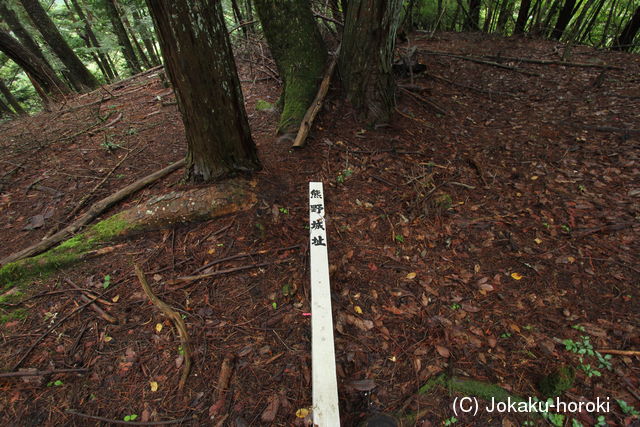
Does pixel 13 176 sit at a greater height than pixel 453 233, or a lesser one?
greater

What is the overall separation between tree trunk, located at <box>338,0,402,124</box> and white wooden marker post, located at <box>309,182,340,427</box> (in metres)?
2.33

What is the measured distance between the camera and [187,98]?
266 centimetres

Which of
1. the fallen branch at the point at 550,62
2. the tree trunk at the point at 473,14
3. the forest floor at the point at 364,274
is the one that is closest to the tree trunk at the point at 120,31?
the forest floor at the point at 364,274

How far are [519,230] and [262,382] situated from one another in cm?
312

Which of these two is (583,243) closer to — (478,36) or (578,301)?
(578,301)

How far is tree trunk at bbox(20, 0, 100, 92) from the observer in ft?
26.2

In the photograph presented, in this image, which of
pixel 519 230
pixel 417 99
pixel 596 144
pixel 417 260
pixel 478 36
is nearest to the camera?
pixel 417 260

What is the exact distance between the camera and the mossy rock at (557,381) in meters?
1.91

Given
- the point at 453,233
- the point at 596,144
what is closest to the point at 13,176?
the point at 453,233

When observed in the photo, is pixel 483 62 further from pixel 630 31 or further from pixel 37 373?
pixel 37 373

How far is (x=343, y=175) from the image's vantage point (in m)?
3.71

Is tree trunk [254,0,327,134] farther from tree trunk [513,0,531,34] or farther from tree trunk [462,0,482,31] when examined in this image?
tree trunk [462,0,482,31]

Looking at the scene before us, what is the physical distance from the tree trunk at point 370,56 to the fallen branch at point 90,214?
9.12 feet

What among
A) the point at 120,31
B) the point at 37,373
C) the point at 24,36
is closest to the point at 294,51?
the point at 37,373
